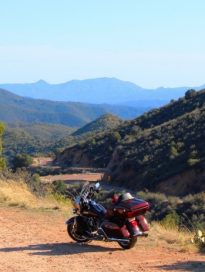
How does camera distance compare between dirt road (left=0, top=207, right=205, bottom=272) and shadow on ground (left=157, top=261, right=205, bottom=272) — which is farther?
dirt road (left=0, top=207, right=205, bottom=272)

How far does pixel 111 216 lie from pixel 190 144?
1407 inches

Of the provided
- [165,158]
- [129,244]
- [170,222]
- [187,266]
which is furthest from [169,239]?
[165,158]

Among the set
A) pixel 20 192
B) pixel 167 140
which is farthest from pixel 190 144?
pixel 20 192

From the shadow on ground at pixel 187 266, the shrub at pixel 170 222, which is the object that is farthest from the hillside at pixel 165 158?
the shadow on ground at pixel 187 266

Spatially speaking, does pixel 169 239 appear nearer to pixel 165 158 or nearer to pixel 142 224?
pixel 142 224

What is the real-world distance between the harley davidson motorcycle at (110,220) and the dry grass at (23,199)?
329 cm

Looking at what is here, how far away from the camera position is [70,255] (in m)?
8.73

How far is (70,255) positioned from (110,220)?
0.97 meters

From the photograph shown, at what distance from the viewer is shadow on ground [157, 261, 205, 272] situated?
7.86 metres

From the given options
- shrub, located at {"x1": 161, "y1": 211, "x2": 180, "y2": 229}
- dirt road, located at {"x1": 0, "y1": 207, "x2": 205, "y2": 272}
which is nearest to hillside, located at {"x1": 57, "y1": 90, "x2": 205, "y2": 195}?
shrub, located at {"x1": 161, "y1": 211, "x2": 180, "y2": 229}

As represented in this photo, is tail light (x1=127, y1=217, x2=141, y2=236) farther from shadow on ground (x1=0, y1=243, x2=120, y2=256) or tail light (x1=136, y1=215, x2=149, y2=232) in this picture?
shadow on ground (x1=0, y1=243, x2=120, y2=256)

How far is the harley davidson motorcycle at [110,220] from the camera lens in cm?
908

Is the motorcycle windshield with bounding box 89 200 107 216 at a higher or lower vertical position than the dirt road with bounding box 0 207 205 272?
higher

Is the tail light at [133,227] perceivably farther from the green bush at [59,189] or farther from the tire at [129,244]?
the green bush at [59,189]
